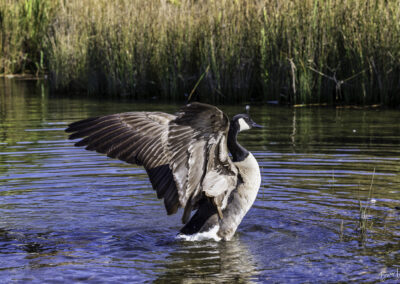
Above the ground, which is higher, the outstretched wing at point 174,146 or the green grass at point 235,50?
the green grass at point 235,50

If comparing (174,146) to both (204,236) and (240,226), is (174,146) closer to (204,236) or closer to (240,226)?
(204,236)

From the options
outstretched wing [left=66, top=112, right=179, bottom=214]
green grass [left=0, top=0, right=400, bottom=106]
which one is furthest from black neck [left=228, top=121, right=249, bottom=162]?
green grass [left=0, top=0, right=400, bottom=106]

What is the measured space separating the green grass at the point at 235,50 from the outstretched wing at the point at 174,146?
8.41 m

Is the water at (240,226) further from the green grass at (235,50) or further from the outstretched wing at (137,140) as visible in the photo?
the green grass at (235,50)

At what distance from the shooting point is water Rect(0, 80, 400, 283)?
16.8 feet

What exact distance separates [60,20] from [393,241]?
582 inches

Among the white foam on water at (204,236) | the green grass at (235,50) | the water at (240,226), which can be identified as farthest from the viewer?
the green grass at (235,50)

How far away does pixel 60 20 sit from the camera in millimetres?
18719

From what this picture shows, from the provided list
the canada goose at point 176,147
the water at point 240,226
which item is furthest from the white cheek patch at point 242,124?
the water at point 240,226

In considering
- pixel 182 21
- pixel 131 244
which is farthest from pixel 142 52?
pixel 131 244

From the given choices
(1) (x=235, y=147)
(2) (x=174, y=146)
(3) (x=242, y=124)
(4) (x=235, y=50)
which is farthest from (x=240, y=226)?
(4) (x=235, y=50)

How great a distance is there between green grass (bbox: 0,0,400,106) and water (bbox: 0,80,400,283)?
Result: 2.41 m

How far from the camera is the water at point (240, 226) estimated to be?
512 cm

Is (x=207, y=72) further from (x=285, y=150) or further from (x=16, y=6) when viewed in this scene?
(x=16, y=6)
